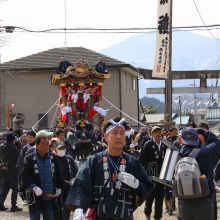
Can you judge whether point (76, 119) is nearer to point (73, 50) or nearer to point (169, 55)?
point (169, 55)

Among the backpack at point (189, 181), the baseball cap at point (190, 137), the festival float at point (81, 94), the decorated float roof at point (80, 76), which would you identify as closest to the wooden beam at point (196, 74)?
the decorated float roof at point (80, 76)

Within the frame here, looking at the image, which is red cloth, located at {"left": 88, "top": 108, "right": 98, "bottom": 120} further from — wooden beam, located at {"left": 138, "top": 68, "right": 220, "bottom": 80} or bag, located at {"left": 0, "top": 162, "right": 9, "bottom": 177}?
bag, located at {"left": 0, "top": 162, "right": 9, "bottom": 177}

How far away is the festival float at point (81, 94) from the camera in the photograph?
27.9m

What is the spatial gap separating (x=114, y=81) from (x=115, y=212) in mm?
34147

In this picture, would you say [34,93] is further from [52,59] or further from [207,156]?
Answer: [207,156]

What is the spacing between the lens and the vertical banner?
2064cm

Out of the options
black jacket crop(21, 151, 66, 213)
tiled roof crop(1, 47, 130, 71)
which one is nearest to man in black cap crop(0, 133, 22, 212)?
black jacket crop(21, 151, 66, 213)

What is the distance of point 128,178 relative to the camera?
5438 mm

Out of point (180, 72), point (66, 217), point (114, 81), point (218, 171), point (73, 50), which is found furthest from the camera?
point (73, 50)

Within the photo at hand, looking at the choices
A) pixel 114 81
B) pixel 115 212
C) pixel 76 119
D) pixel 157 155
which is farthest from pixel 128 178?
pixel 114 81

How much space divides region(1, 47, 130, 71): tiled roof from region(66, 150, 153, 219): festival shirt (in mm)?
33160

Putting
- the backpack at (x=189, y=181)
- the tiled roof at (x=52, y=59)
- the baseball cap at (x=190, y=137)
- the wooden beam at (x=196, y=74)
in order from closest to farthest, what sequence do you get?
the backpack at (x=189, y=181)
the baseball cap at (x=190, y=137)
the wooden beam at (x=196, y=74)
the tiled roof at (x=52, y=59)

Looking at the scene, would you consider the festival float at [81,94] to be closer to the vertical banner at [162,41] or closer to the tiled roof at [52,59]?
the vertical banner at [162,41]

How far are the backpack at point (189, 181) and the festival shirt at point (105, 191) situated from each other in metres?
0.90
